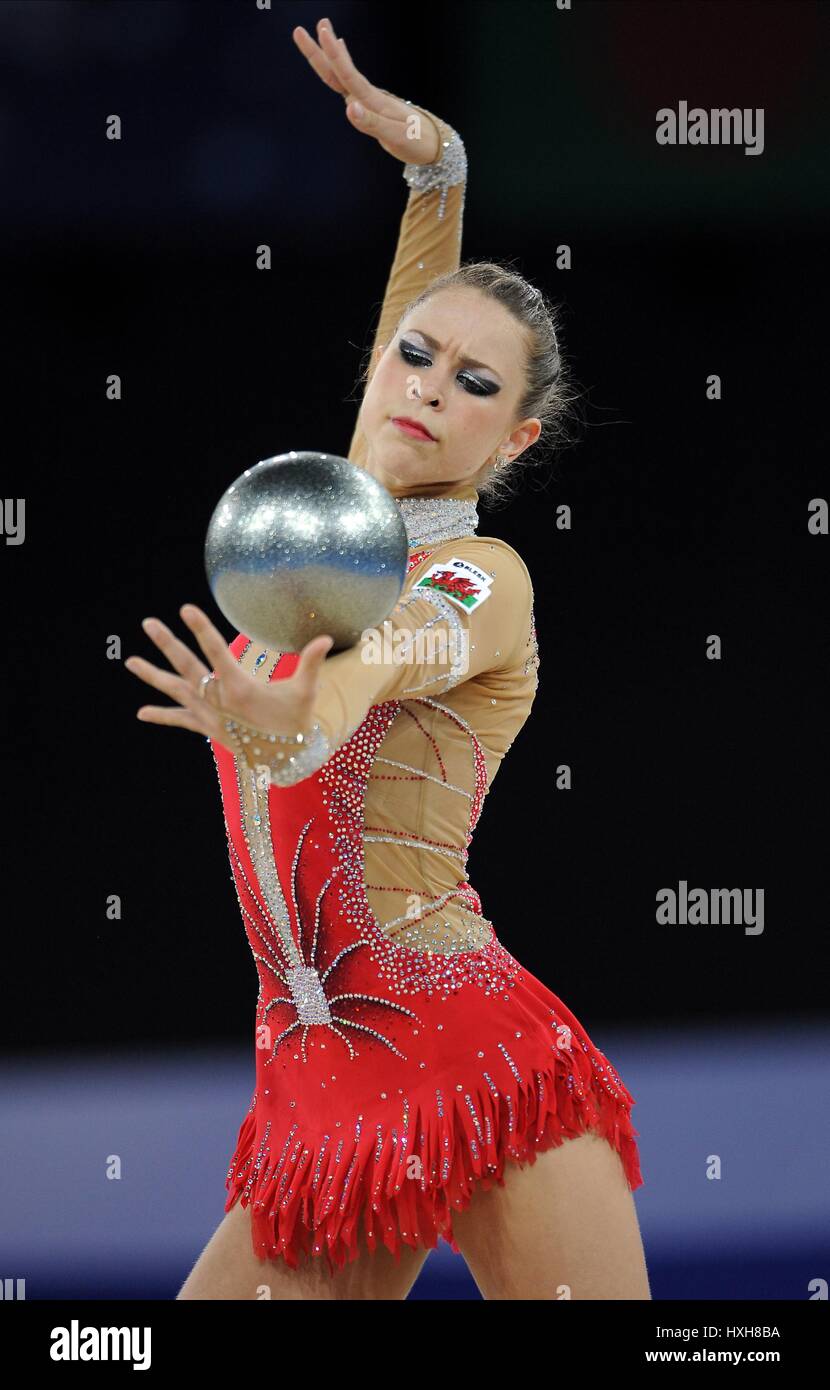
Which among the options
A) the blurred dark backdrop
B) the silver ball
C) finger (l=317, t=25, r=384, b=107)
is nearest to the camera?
the silver ball

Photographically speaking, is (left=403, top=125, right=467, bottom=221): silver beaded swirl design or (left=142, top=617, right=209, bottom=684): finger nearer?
(left=142, top=617, right=209, bottom=684): finger

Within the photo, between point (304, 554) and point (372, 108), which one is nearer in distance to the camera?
point (304, 554)

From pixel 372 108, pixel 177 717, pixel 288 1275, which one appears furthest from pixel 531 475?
pixel 177 717

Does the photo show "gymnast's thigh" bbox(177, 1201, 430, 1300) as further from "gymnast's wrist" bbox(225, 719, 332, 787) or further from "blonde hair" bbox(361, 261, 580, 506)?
"blonde hair" bbox(361, 261, 580, 506)

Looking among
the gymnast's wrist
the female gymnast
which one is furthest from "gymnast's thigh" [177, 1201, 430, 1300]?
the gymnast's wrist

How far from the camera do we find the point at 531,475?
185 inches

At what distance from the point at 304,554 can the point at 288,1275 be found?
0.93m

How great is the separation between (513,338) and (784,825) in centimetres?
297

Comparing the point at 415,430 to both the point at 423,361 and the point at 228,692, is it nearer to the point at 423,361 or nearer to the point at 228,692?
the point at 423,361

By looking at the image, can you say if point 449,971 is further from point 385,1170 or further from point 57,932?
point 57,932

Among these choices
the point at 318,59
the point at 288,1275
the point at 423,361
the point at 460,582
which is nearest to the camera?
the point at 460,582

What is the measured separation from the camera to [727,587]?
4703mm

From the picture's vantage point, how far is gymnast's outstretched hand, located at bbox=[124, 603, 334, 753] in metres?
1.47

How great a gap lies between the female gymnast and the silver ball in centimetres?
15
